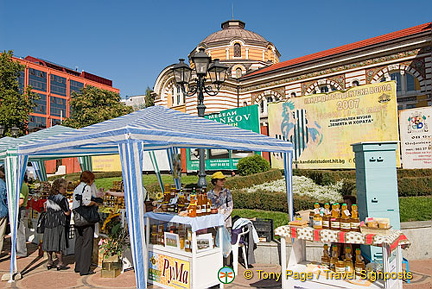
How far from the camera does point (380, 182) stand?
5445 mm

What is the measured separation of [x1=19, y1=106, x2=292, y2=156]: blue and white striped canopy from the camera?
5.02 meters

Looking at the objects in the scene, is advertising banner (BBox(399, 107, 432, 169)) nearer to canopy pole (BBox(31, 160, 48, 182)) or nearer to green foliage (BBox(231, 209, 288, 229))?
green foliage (BBox(231, 209, 288, 229))

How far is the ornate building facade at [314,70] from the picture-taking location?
21438 mm

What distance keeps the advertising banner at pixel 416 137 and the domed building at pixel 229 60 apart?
18.3 metres

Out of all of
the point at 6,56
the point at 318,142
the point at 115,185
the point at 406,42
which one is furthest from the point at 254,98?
the point at 115,185

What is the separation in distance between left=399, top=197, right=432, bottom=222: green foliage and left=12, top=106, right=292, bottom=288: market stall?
11.6ft

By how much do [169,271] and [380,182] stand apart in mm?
3765

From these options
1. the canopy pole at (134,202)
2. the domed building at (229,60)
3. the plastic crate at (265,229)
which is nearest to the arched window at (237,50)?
the domed building at (229,60)

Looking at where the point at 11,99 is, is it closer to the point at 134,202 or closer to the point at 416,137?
the point at 134,202

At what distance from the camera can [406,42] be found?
21.4 m

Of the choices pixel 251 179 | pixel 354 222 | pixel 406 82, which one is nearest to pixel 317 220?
pixel 354 222

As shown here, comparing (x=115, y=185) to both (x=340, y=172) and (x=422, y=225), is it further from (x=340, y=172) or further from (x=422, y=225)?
(x=340, y=172)

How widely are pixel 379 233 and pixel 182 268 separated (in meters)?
2.98

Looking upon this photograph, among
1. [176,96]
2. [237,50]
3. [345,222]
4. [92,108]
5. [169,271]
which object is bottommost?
[169,271]
